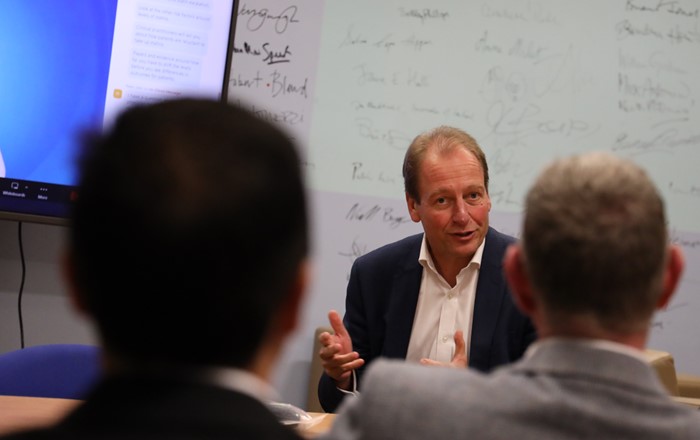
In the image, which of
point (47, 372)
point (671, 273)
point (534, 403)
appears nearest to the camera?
point (534, 403)

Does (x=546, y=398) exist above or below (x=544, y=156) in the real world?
below

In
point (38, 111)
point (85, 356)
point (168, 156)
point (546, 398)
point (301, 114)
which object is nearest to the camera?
point (168, 156)

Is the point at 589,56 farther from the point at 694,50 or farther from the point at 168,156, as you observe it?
the point at 168,156

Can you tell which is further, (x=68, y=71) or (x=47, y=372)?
(x=68, y=71)

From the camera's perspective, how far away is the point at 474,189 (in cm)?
272

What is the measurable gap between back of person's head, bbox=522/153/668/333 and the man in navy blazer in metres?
1.54

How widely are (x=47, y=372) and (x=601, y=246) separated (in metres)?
1.96

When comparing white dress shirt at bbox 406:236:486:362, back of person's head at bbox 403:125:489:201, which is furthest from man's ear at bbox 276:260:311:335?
back of person's head at bbox 403:125:489:201

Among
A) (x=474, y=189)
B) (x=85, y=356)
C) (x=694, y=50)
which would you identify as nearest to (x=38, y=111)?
(x=85, y=356)

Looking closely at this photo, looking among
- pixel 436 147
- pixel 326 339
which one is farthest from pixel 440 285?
pixel 326 339

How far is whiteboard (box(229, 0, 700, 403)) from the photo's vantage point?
13.0ft

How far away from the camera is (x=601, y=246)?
3.27 feet

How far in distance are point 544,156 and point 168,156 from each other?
349 cm

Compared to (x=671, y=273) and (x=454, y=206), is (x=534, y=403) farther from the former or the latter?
(x=454, y=206)
